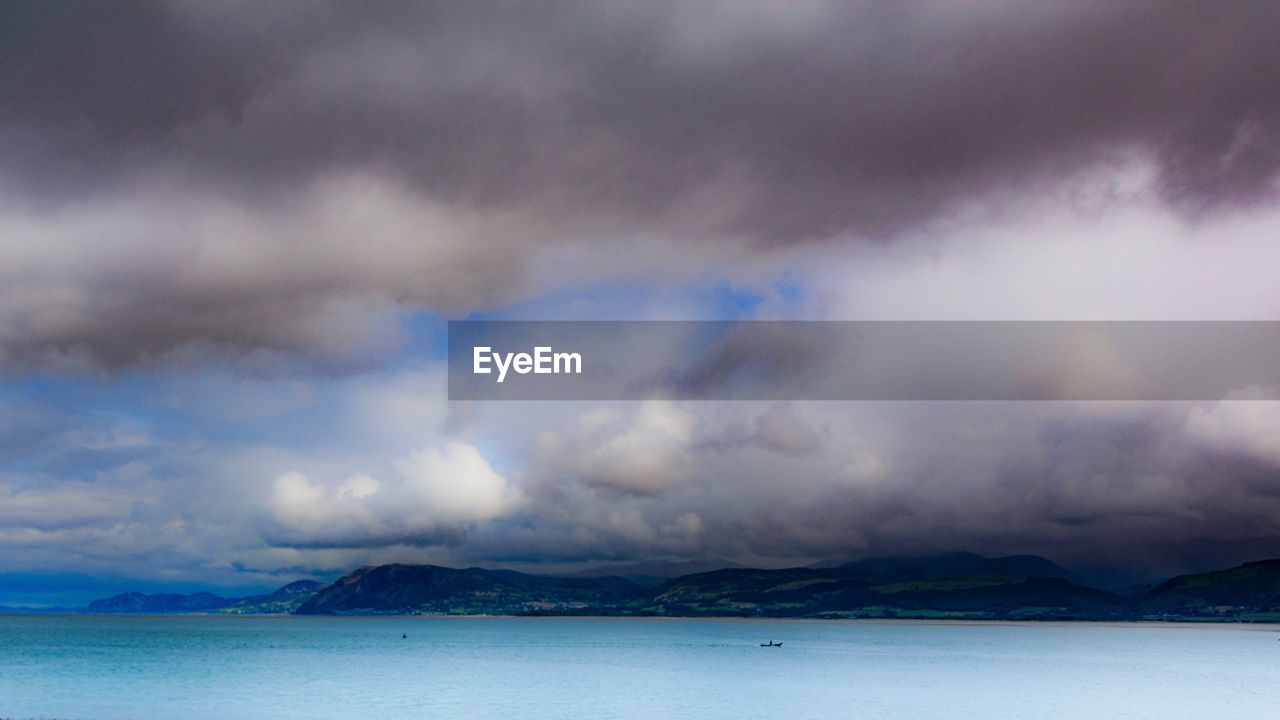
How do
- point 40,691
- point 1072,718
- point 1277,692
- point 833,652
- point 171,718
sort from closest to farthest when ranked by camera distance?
1. point 171,718
2. point 1072,718
3. point 40,691
4. point 1277,692
5. point 833,652

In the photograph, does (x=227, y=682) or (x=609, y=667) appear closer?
(x=227, y=682)

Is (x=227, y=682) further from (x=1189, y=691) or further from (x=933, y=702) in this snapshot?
(x=1189, y=691)

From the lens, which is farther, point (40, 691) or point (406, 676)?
point (406, 676)

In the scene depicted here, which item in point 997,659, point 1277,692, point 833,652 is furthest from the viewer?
point 833,652

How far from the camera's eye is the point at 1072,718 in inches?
3329

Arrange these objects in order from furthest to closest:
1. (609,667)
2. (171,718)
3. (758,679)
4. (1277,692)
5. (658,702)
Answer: (609,667), (758,679), (1277,692), (658,702), (171,718)

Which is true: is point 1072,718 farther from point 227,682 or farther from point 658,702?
point 227,682

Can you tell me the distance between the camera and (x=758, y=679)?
125 meters

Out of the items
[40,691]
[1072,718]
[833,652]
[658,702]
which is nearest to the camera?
[1072,718]

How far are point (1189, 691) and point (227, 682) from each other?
364 ft

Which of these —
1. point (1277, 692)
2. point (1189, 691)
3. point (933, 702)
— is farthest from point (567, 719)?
point (1277, 692)

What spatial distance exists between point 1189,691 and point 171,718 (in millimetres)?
105343

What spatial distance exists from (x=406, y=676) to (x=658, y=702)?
46900 millimetres

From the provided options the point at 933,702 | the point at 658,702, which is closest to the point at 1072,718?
the point at 933,702
